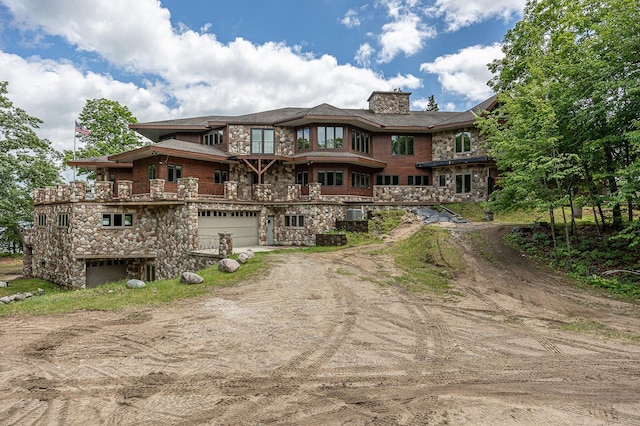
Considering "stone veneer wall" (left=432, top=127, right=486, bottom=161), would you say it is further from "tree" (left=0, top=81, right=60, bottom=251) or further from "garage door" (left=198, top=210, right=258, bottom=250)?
"tree" (left=0, top=81, right=60, bottom=251)

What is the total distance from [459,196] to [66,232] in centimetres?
2574

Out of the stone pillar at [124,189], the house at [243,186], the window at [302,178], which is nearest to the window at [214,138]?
the house at [243,186]

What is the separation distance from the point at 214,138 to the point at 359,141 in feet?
36.4

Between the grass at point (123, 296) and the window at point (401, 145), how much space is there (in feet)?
56.7

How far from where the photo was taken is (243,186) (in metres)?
24.4

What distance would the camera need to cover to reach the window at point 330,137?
79.5 ft

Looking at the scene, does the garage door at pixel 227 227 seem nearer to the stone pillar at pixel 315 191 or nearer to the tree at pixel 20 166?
the stone pillar at pixel 315 191

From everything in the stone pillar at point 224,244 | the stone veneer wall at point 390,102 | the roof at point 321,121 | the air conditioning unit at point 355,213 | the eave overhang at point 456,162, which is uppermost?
the stone veneer wall at point 390,102

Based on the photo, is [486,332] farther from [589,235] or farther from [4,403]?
[589,235]

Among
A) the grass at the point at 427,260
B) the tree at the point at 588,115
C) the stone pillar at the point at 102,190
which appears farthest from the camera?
the stone pillar at the point at 102,190

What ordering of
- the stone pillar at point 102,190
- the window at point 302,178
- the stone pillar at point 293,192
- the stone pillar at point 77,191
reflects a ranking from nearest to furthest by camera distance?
1. the stone pillar at point 77,191
2. the stone pillar at point 102,190
3. the stone pillar at point 293,192
4. the window at point 302,178

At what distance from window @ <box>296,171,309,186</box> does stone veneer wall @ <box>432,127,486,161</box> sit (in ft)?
34.9

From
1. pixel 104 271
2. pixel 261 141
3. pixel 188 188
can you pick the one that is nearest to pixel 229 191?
pixel 188 188

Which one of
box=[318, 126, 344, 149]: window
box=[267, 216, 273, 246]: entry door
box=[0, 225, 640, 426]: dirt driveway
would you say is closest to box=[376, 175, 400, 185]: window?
box=[318, 126, 344, 149]: window
